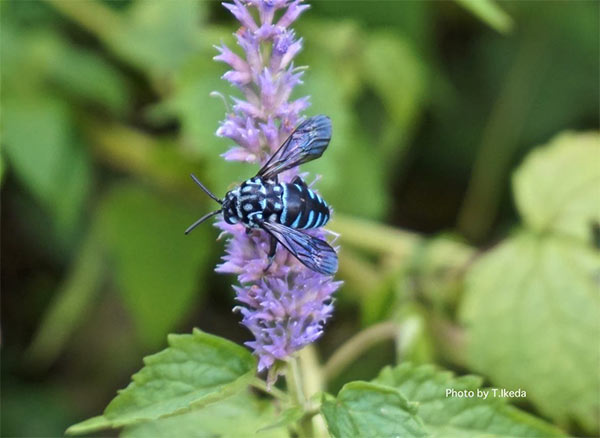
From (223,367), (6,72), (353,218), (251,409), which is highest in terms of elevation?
(6,72)

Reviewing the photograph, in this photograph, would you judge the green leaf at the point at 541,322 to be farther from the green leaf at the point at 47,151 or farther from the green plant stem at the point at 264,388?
the green leaf at the point at 47,151

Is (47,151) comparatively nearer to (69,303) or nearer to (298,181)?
(69,303)

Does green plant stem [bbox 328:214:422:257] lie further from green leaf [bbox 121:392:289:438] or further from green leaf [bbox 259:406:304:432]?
green leaf [bbox 259:406:304:432]

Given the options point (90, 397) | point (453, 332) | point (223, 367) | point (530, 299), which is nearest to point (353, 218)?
point (453, 332)

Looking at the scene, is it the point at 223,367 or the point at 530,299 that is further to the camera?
the point at 530,299

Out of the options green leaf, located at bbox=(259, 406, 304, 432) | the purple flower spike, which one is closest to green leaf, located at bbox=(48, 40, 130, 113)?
the purple flower spike

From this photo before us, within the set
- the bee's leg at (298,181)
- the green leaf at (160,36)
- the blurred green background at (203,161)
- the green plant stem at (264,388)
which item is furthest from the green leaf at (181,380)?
the green leaf at (160,36)

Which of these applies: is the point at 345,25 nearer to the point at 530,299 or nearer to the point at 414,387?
the point at 530,299
